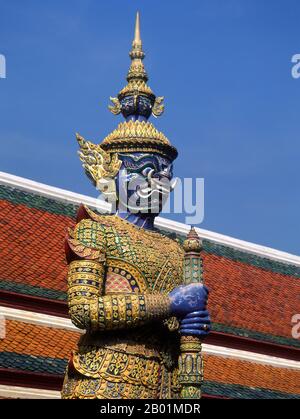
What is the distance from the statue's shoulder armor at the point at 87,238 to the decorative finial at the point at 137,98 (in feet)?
3.27

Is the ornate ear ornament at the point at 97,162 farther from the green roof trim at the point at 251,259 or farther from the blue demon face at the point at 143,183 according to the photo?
the green roof trim at the point at 251,259

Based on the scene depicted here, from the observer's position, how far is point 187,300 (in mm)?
8672

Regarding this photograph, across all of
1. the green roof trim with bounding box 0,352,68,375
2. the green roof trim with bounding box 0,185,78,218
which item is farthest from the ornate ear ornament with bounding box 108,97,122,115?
the green roof trim with bounding box 0,185,78,218

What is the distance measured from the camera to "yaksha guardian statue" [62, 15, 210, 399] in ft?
28.2

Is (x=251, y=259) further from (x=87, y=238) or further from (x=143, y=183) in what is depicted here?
(x=87, y=238)

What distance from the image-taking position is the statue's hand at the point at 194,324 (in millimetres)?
8648

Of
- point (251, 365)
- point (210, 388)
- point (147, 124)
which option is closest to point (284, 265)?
point (251, 365)

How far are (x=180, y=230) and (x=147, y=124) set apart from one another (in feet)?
30.2

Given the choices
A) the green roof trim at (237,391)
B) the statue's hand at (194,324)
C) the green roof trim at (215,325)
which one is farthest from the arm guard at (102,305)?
the green roof trim at (237,391)

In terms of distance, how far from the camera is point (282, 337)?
18.6 metres

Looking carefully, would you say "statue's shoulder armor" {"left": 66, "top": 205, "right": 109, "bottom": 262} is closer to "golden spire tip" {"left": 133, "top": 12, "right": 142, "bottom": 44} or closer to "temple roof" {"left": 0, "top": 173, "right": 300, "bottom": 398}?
"golden spire tip" {"left": 133, "top": 12, "right": 142, "bottom": 44}

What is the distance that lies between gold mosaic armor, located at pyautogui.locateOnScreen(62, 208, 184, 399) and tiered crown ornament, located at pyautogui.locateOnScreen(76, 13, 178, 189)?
1.52ft

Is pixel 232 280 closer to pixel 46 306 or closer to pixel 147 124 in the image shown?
pixel 46 306
